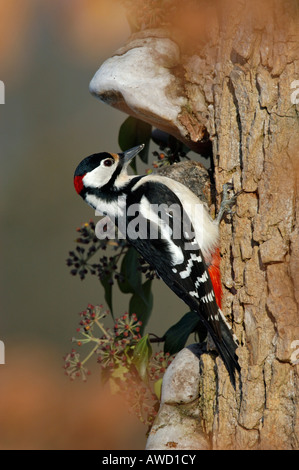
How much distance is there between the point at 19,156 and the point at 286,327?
296 cm

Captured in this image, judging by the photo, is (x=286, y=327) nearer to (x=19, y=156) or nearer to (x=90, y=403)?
(x=90, y=403)

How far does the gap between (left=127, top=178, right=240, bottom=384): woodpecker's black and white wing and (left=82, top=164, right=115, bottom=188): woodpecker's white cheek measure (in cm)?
16

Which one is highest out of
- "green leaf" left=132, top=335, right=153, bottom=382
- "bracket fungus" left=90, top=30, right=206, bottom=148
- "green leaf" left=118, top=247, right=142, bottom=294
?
"bracket fungus" left=90, top=30, right=206, bottom=148

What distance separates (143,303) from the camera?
2582 millimetres

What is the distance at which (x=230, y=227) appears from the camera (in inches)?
83.8

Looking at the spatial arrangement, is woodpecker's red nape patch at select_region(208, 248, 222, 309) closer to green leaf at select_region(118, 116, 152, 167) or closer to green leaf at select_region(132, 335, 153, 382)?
green leaf at select_region(132, 335, 153, 382)

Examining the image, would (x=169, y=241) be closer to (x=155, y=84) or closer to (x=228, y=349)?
(x=228, y=349)

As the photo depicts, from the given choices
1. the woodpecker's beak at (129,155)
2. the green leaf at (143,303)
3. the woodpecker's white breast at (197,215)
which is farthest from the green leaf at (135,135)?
the green leaf at (143,303)

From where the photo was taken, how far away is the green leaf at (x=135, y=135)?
8.44ft

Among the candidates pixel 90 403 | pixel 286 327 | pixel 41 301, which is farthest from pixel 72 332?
pixel 286 327

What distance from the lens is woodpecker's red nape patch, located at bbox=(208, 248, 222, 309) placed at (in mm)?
2104

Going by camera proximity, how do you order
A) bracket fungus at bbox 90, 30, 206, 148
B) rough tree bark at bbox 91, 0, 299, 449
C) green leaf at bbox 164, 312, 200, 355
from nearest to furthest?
rough tree bark at bbox 91, 0, 299, 449 → bracket fungus at bbox 90, 30, 206, 148 → green leaf at bbox 164, 312, 200, 355

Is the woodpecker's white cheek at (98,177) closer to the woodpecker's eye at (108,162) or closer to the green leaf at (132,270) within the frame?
the woodpecker's eye at (108,162)

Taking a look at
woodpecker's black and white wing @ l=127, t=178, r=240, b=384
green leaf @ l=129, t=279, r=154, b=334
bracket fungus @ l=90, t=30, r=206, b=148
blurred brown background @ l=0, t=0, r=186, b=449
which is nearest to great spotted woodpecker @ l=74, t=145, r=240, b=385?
woodpecker's black and white wing @ l=127, t=178, r=240, b=384
